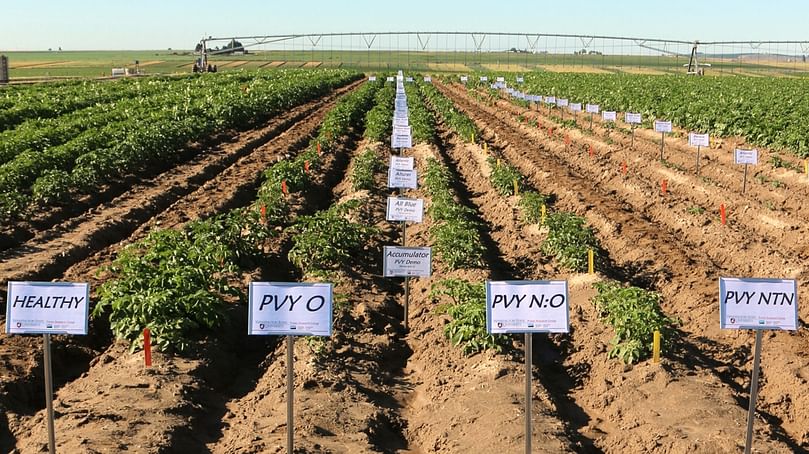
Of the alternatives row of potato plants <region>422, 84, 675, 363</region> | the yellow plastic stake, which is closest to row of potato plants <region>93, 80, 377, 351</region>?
row of potato plants <region>422, 84, 675, 363</region>

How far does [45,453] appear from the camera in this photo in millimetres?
6629

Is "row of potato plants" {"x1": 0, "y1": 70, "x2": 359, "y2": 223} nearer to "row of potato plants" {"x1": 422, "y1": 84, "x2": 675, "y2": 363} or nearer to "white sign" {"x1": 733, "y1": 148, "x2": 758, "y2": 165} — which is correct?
"row of potato plants" {"x1": 422, "y1": 84, "x2": 675, "y2": 363}

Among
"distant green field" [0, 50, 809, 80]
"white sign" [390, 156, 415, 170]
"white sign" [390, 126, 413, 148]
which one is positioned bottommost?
"white sign" [390, 156, 415, 170]

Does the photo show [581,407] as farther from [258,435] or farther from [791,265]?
[791,265]

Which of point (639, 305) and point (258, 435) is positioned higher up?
point (639, 305)

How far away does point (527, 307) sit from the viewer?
19.7ft

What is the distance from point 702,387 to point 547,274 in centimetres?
423

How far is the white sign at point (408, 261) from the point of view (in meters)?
9.66

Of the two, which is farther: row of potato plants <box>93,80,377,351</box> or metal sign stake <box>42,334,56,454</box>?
row of potato plants <box>93,80,377,351</box>

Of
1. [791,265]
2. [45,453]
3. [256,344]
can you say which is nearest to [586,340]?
[256,344]

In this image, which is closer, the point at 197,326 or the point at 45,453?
the point at 45,453

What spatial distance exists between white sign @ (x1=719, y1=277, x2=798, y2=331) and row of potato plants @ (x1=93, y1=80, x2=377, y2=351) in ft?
17.2

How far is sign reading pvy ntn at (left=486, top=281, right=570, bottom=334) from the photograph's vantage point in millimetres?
5965

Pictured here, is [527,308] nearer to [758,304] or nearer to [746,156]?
[758,304]
